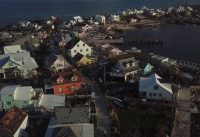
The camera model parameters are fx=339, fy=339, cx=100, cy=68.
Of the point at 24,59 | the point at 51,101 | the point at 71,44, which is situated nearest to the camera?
the point at 51,101

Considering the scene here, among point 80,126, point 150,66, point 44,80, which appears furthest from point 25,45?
point 80,126

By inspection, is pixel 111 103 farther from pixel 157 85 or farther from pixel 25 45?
pixel 25 45

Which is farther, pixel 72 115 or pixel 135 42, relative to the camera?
pixel 135 42

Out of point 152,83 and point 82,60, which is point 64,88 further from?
point 82,60

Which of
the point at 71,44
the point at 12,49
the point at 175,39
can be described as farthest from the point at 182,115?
the point at 175,39

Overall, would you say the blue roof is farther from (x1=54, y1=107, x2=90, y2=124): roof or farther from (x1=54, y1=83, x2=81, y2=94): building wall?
(x1=54, y1=107, x2=90, y2=124): roof

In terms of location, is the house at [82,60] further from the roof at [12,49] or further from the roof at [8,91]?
the roof at [8,91]

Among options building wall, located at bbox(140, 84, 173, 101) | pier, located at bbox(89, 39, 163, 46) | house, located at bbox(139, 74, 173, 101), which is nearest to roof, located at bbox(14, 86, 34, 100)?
house, located at bbox(139, 74, 173, 101)
